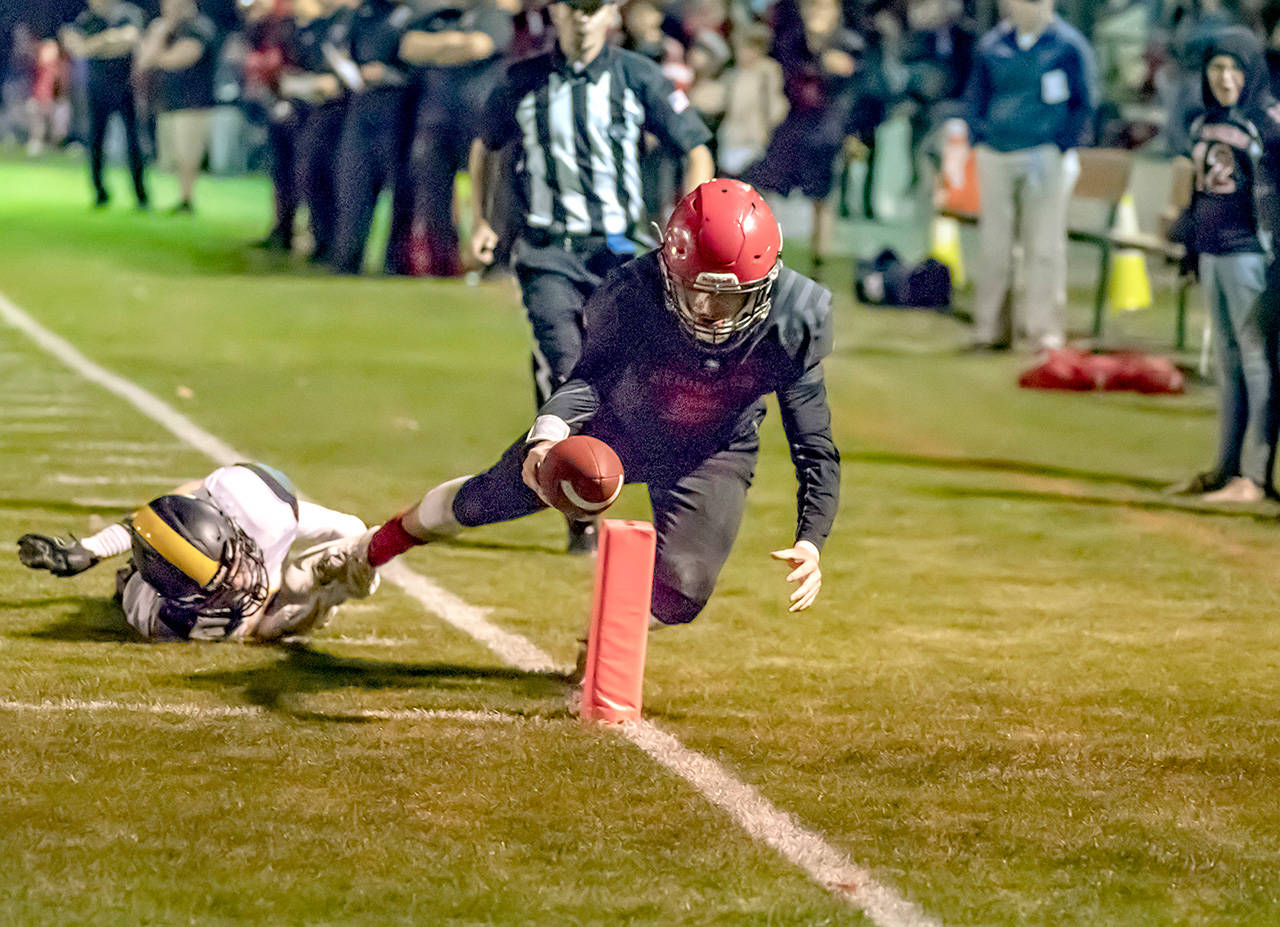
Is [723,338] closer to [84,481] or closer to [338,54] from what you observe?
[84,481]

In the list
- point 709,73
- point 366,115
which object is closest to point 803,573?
point 366,115

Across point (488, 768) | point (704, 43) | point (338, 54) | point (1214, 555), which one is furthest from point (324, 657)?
point (704, 43)

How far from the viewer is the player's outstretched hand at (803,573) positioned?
5.44m

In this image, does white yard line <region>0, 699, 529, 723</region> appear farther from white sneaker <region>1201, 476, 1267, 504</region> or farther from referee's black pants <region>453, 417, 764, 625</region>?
white sneaker <region>1201, 476, 1267, 504</region>

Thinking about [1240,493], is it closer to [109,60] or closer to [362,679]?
[362,679]

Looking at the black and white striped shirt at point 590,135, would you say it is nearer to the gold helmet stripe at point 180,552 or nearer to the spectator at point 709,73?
the gold helmet stripe at point 180,552

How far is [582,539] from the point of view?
8391 mm

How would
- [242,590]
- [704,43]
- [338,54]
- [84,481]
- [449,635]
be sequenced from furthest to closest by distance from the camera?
[704,43], [338,54], [84,481], [449,635], [242,590]

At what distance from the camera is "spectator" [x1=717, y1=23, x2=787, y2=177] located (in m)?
20.4

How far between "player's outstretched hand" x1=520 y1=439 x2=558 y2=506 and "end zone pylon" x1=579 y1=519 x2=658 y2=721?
0.77 ft

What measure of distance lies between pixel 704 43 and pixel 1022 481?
37.2ft

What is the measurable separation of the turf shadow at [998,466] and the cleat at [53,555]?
535cm

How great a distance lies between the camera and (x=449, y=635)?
22.6 ft

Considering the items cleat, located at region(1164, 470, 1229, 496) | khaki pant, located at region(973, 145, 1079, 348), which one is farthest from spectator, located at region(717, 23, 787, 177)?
cleat, located at region(1164, 470, 1229, 496)
